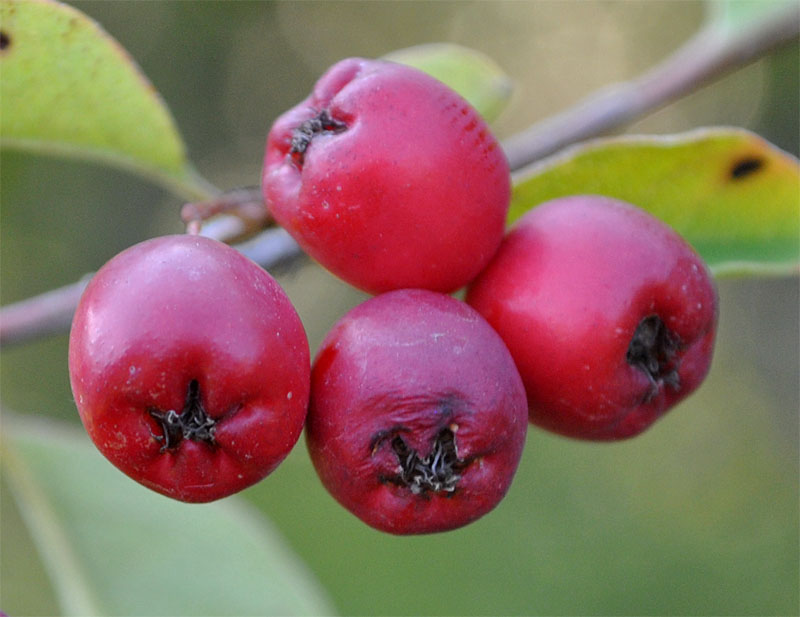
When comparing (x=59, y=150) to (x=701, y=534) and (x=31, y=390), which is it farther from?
(x=701, y=534)

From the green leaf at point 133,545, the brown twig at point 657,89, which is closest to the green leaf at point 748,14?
the brown twig at point 657,89

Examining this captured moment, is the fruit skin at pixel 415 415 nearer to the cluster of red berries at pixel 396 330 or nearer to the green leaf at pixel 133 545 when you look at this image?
the cluster of red berries at pixel 396 330

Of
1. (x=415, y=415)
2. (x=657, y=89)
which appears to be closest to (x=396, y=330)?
(x=415, y=415)

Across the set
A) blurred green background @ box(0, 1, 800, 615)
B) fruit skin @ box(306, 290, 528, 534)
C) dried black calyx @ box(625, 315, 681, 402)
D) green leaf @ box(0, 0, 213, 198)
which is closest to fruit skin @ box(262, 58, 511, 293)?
fruit skin @ box(306, 290, 528, 534)

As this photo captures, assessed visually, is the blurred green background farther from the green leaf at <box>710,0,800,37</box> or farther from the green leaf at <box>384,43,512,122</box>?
the green leaf at <box>710,0,800,37</box>

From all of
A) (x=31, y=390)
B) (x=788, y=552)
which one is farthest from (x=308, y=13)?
(x=788, y=552)

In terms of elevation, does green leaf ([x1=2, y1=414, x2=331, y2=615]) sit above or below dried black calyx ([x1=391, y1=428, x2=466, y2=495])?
below

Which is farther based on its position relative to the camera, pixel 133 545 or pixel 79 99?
pixel 133 545

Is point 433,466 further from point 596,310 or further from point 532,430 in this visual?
point 532,430
